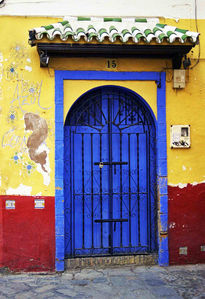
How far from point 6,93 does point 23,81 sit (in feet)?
1.06

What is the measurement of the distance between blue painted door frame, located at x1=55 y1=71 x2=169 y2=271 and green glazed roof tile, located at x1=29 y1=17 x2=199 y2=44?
67 cm

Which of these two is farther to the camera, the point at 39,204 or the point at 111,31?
the point at 39,204

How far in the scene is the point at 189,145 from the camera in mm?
5562

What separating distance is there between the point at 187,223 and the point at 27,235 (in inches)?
101

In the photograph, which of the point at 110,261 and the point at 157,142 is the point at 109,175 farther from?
the point at 110,261

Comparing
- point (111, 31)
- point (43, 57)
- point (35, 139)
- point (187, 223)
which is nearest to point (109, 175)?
point (35, 139)

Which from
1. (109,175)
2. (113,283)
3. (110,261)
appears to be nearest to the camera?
(113,283)

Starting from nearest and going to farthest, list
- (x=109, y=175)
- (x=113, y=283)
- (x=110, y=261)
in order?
(x=113, y=283)
(x=110, y=261)
(x=109, y=175)

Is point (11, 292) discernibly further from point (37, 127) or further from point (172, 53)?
point (172, 53)

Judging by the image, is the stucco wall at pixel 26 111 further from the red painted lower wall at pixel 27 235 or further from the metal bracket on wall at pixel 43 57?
the metal bracket on wall at pixel 43 57

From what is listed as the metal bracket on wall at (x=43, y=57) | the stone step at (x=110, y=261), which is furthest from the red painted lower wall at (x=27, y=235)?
the metal bracket on wall at (x=43, y=57)

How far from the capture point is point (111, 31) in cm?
498

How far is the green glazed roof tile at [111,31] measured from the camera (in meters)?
4.81

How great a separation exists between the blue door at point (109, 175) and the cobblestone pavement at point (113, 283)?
0.46m
